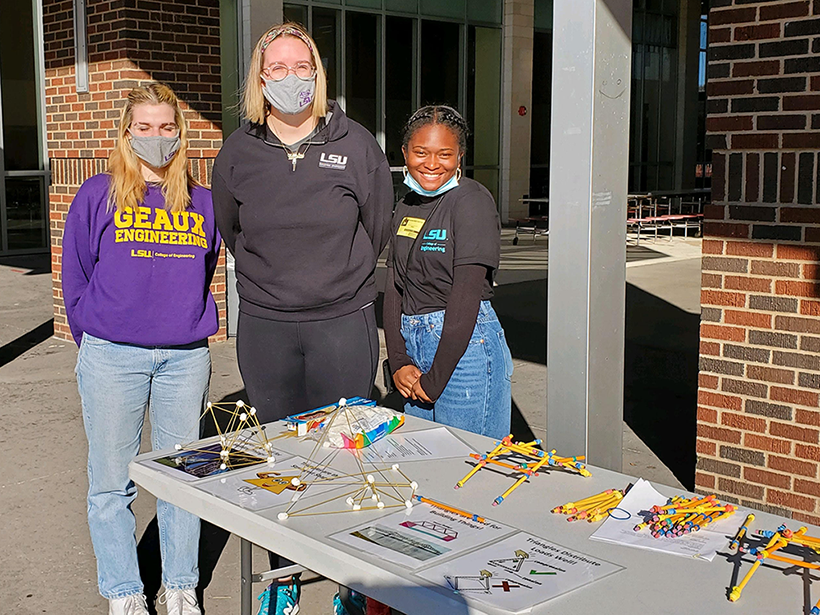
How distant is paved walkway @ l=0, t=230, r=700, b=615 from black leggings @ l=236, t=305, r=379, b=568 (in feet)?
3.36

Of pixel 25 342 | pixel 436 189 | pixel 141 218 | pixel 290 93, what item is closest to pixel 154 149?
pixel 141 218

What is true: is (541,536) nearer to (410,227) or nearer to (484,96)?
(410,227)

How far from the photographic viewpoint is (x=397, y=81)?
1975 cm

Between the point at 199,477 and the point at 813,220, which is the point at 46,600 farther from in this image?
the point at 813,220

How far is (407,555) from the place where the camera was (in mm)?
2213

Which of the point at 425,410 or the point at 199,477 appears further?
the point at 425,410

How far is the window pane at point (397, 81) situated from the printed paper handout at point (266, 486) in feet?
55.4

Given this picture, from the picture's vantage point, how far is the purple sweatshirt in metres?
3.53

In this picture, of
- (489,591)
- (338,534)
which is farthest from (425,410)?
(489,591)

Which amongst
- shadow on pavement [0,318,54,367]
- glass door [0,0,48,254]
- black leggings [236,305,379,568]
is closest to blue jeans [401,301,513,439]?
black leggings [236,305,379,568]

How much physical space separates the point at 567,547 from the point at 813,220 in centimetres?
263

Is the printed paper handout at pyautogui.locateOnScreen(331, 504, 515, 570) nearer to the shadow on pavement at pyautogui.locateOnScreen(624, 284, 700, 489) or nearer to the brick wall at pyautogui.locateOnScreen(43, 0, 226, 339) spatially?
the shadow on pavement at pyautogui.locateOnScreen(624, 284, 700, 489)

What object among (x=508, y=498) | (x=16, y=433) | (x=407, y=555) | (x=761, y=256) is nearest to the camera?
(x=407, y=555)

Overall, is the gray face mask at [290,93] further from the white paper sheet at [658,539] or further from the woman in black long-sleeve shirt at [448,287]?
the white paper sheet at [658,539]
